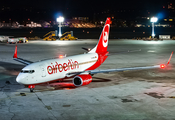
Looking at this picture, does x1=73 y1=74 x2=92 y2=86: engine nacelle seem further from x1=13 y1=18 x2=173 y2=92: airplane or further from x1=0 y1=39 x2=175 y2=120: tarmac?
x1=0 y1=39 x2=175 y2=120: tarmac

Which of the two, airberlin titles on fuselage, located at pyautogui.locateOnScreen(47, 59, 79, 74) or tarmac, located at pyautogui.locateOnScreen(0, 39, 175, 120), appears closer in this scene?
tarmac, located at pyautogui.locateOnScreen(0, 39, 175, 120)

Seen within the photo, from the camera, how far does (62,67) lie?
29438 millimetres

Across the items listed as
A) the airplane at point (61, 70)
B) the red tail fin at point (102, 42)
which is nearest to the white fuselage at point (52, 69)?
the airplane at point (61, 70)

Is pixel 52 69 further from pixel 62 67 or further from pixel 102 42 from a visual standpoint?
pixel 102 42

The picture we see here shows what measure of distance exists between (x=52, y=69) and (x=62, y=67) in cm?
158

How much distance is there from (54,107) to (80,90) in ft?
20.5

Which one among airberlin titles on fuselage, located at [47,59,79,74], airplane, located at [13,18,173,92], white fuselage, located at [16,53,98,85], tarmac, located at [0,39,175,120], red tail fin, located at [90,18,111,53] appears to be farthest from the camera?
red tail fin, located at [90,18,111,53]

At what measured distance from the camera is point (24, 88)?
29328mm

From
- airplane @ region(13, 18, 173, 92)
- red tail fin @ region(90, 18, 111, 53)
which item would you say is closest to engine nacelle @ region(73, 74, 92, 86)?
airplane @ region(13, 18, 173, 92)

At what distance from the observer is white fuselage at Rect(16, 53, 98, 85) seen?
1041 inches

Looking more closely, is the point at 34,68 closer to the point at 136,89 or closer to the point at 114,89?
the point at 114,89

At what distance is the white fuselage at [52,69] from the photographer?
26453 millimetres

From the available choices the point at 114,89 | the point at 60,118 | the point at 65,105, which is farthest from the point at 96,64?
the point at 60,118

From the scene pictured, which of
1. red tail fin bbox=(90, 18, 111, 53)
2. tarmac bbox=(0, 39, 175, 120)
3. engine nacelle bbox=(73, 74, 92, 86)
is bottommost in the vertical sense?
tarmac bbox=(0, 39, 175, 120)
